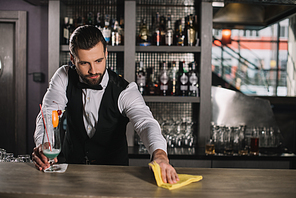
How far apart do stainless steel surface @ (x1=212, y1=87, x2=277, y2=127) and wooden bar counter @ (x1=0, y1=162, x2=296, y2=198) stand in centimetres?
175

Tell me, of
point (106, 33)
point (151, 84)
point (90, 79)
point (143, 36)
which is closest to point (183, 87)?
point (151, 84)

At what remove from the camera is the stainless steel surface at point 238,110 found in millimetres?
2965

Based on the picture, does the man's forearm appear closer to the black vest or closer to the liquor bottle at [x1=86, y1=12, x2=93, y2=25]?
the black vest

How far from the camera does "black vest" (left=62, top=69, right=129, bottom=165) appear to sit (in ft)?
5.52

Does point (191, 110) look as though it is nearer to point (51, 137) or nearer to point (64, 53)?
point (64, 53)

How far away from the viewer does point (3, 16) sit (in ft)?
9.35

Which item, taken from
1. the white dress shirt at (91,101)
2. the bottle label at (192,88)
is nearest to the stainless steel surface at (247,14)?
the bottle label at (192,88)

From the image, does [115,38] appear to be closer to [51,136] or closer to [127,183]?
[51,136]

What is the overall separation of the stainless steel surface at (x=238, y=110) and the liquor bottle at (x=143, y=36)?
901 mm

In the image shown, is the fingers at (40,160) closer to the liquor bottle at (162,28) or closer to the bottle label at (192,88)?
the bottle label at (192,88)

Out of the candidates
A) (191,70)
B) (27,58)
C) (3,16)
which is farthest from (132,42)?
(3,16)

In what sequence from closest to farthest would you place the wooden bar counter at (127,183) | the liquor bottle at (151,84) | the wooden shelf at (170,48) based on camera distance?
the wooden bar counter at (127,183) → the wooden shelf at (170,48) → the liquor bottle at (151,84)

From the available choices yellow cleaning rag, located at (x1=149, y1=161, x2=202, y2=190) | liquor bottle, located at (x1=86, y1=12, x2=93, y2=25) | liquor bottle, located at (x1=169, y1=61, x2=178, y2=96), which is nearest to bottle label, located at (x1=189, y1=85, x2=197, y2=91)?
liquor bottle, located at (x1=169, y1=61, x2=178, y2=96)

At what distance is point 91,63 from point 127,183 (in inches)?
27.6
